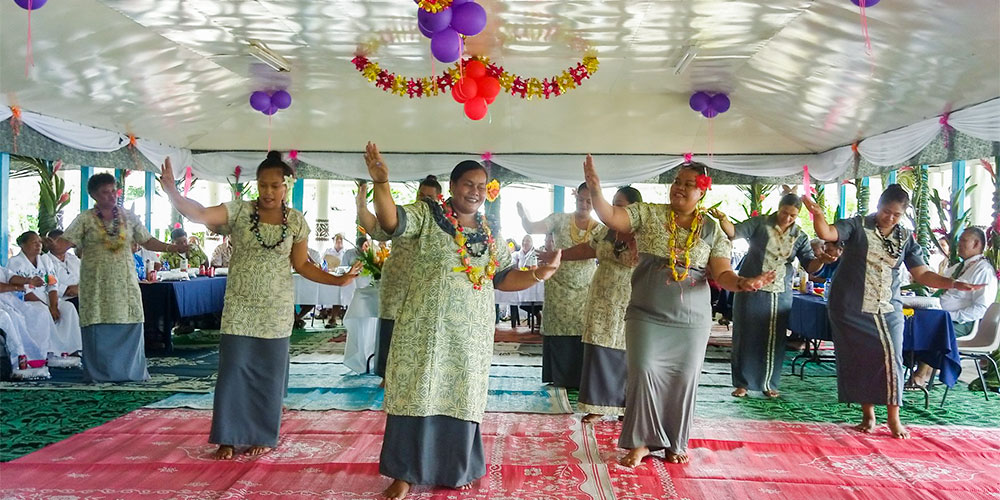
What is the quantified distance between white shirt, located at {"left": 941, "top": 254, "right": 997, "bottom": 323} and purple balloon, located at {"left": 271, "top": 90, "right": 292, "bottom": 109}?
8.07 meters

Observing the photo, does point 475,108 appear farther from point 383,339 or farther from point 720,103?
point 720,103

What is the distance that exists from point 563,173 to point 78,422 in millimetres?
8259

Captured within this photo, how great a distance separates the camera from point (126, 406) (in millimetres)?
5449

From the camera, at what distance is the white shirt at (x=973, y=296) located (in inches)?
258

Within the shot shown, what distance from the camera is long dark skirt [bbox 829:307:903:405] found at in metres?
4.97

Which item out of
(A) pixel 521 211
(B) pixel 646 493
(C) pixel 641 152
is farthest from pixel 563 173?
(B) pixel 646 493

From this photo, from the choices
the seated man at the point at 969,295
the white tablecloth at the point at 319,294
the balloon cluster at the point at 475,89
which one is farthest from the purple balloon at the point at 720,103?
the white tablecloth at the point at 319,294

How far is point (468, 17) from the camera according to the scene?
584 centimetres

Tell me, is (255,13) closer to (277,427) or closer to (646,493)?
(277,427)

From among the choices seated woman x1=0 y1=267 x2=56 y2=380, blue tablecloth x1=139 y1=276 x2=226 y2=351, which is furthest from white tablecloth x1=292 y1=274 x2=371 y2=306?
seated woman x1=0 y1=267 x2=56 y2=380

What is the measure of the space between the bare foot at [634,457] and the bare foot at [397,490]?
126 cm

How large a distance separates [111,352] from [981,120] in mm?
7974

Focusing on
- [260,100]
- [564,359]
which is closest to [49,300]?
[260,100]

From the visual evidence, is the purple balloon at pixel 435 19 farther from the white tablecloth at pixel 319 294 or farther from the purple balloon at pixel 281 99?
the white tablecloth at pixel 319 294
